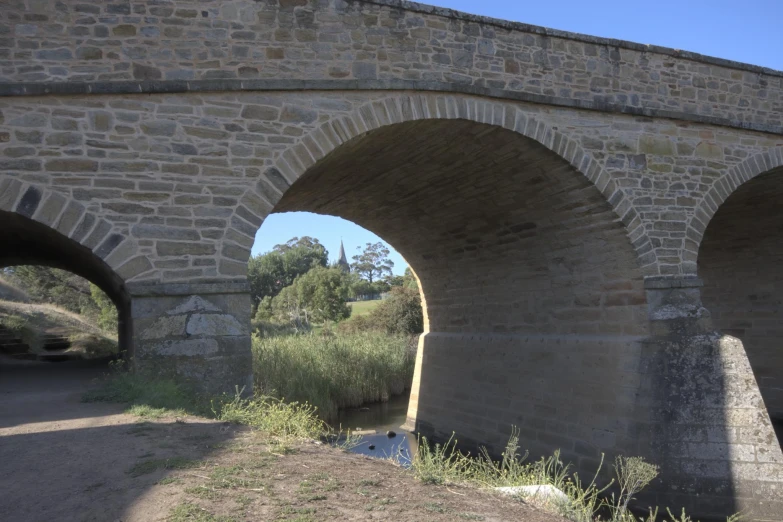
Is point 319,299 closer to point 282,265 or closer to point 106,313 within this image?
point 106,313

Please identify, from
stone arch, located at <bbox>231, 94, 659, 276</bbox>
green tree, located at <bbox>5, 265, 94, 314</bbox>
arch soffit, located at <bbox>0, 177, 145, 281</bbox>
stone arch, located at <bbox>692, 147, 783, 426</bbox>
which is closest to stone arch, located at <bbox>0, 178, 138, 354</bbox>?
arch soffit, located at <bbox>0, 177, 145, 281</bbox>

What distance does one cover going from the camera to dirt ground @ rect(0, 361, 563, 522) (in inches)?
118

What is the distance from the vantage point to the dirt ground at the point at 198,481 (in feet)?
9.87

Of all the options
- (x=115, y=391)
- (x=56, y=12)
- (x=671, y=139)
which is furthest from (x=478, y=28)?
(x=115, y=391)

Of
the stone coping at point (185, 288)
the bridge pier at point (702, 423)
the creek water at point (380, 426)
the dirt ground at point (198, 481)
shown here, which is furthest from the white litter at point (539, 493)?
the creek water at point (380, 426)

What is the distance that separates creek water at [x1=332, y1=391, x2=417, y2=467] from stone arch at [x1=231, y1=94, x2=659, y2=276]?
14.5ft

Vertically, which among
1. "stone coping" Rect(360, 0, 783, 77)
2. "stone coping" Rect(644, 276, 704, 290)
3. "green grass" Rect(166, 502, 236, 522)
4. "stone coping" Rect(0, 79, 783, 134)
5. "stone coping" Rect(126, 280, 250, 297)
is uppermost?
"stone coping" Rect(360, 0, 783, 77)

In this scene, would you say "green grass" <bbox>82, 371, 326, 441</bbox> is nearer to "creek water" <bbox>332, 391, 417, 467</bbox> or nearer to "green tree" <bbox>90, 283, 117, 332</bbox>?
"creek water" <bbox>332, 391, 417, 467</bbox>

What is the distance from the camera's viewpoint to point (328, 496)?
10.7 ft

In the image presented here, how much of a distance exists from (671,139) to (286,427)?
5.91 m

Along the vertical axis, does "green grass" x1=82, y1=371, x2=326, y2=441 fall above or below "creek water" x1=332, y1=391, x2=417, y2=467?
above

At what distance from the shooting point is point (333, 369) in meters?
12.9

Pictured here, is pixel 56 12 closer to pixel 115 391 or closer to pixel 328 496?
pixel 115 391

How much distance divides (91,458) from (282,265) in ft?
169
